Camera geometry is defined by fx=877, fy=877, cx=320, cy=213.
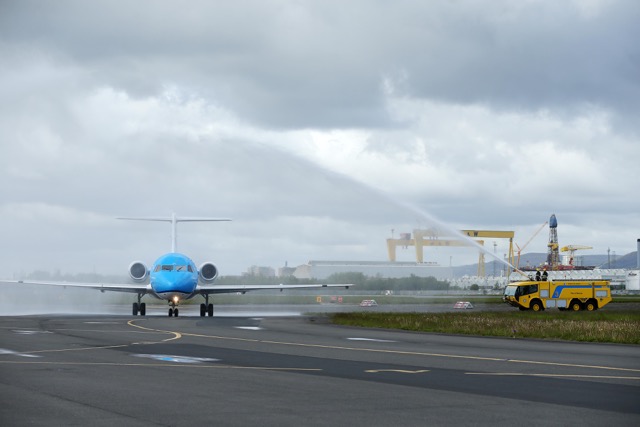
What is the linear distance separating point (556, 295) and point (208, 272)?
3158 centimetres

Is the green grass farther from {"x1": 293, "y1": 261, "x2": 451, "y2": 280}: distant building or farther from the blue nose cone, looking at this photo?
{"x1": 293, "y1": 261, "x2": 451, "y2": 280}: distant building

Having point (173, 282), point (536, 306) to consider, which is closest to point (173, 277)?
point (173, 282)

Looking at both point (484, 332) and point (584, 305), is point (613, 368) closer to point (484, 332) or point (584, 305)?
point (484, 332)

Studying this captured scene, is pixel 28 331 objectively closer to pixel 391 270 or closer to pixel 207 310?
pixel 207 310

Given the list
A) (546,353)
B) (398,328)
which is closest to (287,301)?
(398,328)

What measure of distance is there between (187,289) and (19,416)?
4644cm

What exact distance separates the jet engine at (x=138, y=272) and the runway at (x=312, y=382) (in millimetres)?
30079

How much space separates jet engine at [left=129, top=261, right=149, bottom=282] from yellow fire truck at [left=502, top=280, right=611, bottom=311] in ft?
107

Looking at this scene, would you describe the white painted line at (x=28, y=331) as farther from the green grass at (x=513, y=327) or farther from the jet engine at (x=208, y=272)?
the jet engine at (x=208, y=272)

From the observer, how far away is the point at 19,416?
1439 cm

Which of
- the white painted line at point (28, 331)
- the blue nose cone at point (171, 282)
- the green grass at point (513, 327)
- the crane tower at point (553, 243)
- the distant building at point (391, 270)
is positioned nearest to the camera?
the green grass at point (513, 327)

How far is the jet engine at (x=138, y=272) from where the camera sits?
65.4 meters

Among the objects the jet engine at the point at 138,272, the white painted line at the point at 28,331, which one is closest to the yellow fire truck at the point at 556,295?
the jet engine at the point at 138,272

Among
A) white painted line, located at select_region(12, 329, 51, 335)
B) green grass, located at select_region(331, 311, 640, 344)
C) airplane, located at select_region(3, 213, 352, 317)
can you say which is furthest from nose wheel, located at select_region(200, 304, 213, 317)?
white painted line, located at select_region(12, 329, 51, 335)
